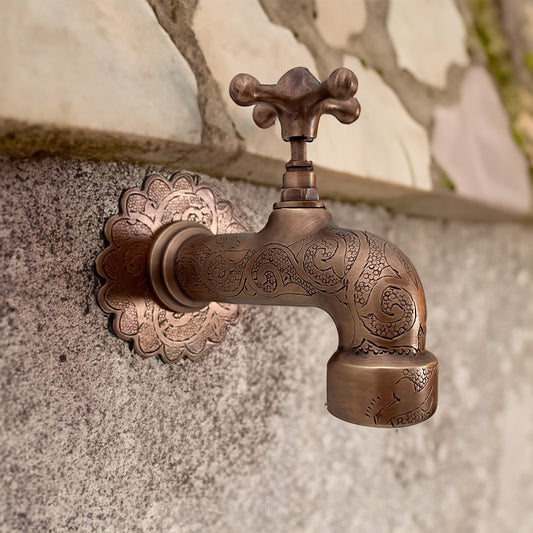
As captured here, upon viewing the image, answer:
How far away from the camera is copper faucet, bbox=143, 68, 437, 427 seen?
0.34 metres

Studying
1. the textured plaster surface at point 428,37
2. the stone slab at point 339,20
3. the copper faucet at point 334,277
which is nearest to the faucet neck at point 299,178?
the copper faucet at point 334,277

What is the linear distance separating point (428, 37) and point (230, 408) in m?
0.59

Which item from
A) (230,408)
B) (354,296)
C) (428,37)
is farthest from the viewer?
(428,37)

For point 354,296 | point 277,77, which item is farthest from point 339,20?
point 354,296

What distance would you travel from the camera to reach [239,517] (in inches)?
23.3

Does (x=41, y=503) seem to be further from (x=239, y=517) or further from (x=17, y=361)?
(x=239, y=517)

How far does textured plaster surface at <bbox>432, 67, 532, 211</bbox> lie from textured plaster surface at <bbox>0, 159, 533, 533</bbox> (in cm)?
11

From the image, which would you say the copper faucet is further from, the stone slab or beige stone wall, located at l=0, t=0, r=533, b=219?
the stone slab

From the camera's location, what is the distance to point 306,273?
0.37 meters

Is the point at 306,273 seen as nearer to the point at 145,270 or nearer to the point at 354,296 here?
the point at 354,296

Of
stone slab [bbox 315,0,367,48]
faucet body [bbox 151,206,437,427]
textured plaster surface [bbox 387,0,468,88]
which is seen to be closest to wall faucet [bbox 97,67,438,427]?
faucet body [bbox 151,206,437,427]

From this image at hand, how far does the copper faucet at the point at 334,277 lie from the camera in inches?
13.6

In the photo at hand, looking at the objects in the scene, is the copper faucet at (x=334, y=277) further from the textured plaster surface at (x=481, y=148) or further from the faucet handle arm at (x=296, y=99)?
the textured plaster surface at (x=481, y=148)

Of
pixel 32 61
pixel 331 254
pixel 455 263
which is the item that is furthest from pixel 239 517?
pixel 455 263
